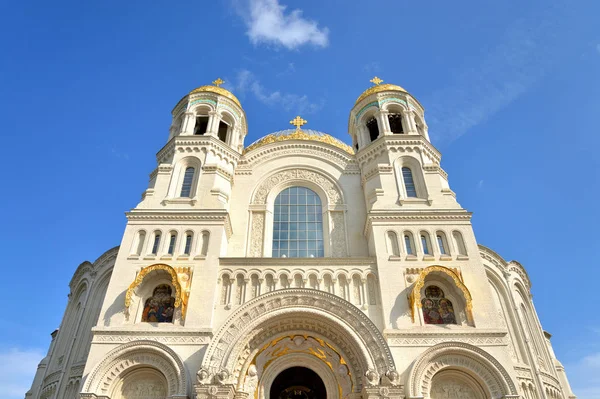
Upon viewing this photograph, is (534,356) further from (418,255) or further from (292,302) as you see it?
(292,302)

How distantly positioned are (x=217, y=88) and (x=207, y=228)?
1042 cm

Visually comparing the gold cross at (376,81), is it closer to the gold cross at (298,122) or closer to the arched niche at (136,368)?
the gold cross at (298,122)

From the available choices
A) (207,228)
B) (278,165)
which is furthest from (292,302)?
(278,165)

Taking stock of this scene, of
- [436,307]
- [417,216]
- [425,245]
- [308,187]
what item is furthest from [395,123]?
[436,307]

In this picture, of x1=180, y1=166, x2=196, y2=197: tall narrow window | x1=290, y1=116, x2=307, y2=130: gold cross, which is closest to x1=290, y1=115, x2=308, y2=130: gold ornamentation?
x1=290, y1=116, x2=307, y2=130: gold cross

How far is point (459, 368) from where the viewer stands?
15172 millimetres

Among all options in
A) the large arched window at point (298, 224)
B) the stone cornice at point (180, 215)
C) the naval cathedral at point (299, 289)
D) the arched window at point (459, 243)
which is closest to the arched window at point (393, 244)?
the naval cathedral at point (299, 289)

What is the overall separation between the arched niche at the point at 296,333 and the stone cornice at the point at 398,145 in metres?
9.30

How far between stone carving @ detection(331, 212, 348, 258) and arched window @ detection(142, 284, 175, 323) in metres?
7.65

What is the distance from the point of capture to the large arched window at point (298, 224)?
2053 cm

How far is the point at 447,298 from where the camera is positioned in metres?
17.2

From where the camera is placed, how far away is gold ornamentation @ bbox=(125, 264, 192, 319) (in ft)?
53.6

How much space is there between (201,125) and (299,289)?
13.1 m

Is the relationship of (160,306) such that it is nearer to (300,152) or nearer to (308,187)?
(308,187)
